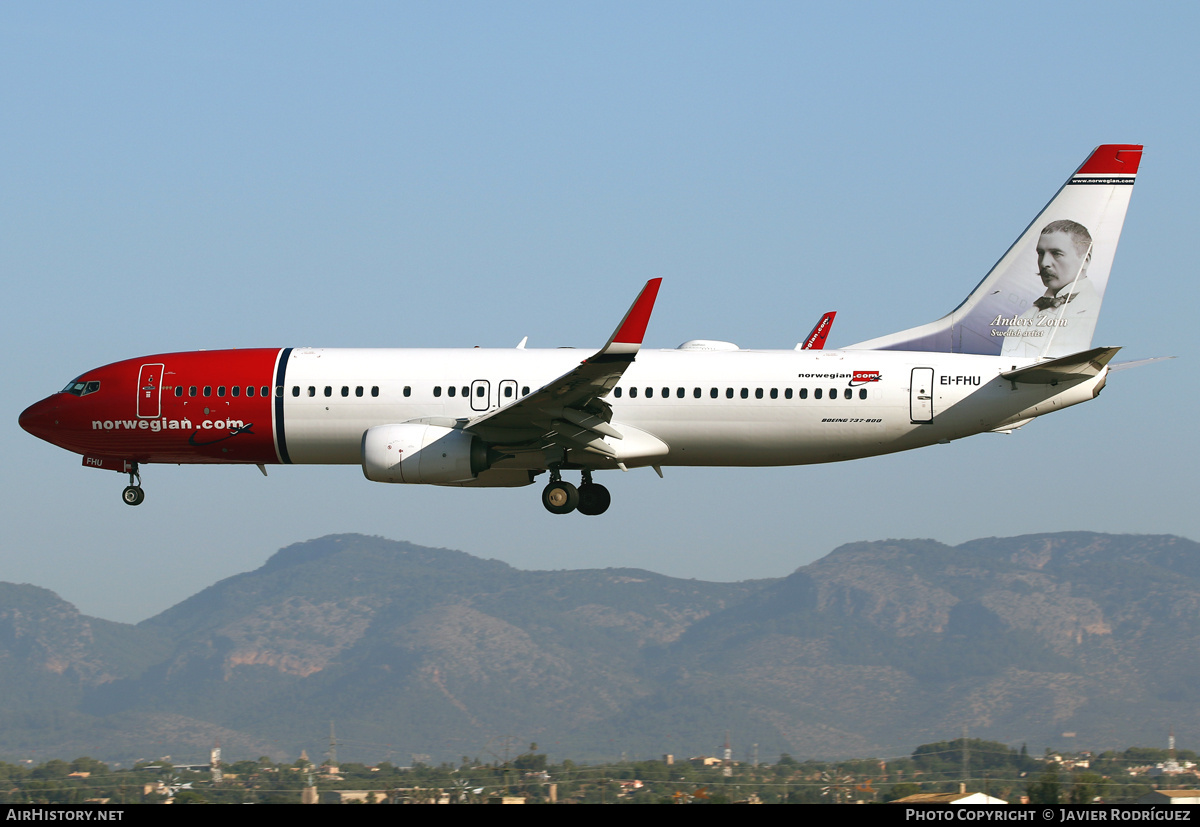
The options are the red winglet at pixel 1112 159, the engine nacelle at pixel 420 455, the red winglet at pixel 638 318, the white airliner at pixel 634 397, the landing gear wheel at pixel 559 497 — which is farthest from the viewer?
the red winglet at pixel 1112 159

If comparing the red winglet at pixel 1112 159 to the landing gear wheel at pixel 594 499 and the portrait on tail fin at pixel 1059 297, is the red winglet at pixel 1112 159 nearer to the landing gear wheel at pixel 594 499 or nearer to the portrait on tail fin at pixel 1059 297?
the portrait on tail fin at pixel 1059 297

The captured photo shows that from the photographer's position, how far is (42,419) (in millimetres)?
45438

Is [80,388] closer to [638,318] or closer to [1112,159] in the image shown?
[638,318]

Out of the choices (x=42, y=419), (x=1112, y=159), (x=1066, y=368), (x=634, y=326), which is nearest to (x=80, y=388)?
(x=42, y=419)

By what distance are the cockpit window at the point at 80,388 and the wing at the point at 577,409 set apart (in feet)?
42.4

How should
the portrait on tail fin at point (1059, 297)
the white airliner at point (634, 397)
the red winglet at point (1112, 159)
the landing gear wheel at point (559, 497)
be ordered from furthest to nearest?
the red winglet at point (1112, 159) → the portrait on tail fin at point (1059, 297) → the landing gear wheel at point (559, 497) → the white airliner at point (634, 397)

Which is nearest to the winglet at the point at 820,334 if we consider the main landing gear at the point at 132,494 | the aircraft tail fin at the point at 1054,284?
the aircraft tail fin at the point at 1054,284

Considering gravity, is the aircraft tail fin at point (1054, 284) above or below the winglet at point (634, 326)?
above

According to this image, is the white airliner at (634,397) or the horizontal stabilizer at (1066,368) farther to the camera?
the white airliner at (634,397)

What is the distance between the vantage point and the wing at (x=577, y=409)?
36812mm

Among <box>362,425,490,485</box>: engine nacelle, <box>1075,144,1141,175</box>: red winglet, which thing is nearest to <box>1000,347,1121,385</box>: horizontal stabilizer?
<box>1075,144,1141,175</box>: red winglet

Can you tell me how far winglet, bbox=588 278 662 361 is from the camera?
1428 inches
